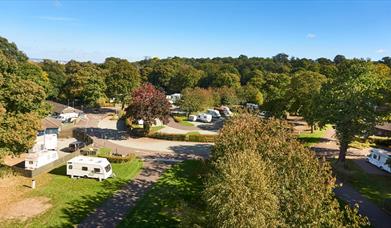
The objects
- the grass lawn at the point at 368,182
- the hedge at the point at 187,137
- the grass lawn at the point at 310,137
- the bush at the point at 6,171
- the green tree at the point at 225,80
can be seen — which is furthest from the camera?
the green tree at the point at 225,80

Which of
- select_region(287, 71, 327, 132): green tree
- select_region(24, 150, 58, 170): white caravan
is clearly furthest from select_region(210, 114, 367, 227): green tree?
select_region(287, 71, 327, 132): green tree

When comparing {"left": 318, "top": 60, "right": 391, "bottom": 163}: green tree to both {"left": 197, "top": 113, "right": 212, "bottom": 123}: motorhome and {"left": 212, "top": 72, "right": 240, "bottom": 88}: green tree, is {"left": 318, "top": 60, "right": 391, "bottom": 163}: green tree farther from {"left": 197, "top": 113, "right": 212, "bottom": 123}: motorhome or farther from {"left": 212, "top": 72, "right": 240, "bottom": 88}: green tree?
{"left": 212, "top": 72, "right": 240, "bottom": 88}: green tree

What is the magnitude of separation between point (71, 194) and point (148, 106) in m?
19.1

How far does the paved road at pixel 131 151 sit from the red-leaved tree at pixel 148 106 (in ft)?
10.6

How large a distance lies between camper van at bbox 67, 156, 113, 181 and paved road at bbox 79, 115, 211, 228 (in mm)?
2368

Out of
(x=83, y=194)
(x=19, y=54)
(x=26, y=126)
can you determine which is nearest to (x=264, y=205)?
(x=83, y=194)

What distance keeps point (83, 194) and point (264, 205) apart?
54.7 feet

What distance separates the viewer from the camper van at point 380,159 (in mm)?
31984

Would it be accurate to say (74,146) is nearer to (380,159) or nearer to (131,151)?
(131,151)

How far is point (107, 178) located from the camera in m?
27.8

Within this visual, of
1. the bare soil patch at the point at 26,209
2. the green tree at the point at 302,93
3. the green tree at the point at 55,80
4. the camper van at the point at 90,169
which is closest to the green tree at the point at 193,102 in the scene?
the green tree at the point at 302,93

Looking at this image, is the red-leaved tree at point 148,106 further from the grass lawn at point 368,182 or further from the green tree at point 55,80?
the green tree at point 55,80

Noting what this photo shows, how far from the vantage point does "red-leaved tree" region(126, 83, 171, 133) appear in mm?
41250

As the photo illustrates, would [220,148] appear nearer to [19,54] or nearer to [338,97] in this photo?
[338,97]
